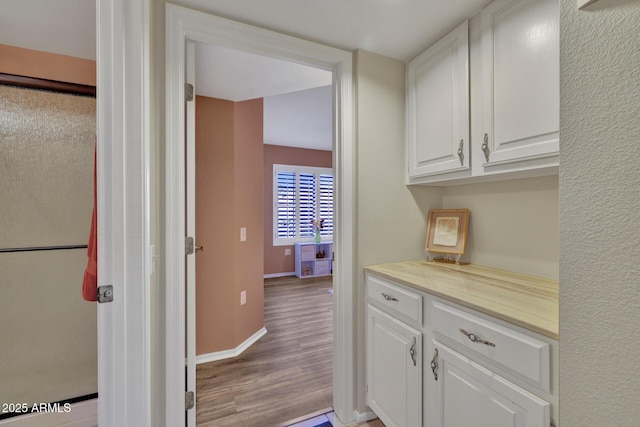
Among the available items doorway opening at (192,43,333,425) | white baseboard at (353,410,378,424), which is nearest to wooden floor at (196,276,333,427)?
doorway opening at (192,43,333,425)

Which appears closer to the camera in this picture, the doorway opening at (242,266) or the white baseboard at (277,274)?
the doorway opening at (242,266)

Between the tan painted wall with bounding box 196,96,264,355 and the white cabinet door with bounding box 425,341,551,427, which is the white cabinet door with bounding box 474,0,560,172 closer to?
the white cabinet door with bounding box 425,341,551,427

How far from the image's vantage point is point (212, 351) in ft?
7.25

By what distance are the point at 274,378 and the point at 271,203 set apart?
3382 mm

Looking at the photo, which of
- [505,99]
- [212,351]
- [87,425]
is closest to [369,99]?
[505,99]

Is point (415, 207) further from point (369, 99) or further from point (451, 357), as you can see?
point (451, 357)

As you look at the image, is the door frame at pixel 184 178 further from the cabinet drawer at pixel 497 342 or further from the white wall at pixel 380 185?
the cabinet drawer at pixel 497 342

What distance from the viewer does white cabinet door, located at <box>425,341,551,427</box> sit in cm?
81

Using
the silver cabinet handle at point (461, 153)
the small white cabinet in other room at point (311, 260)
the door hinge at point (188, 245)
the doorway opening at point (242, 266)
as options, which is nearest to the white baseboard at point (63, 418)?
the doorway opening at point (242, 266)

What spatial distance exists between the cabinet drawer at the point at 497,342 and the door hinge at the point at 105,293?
1.21 meters

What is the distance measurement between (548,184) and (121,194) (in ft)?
5.88

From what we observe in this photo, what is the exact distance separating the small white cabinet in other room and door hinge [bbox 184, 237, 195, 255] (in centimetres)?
358

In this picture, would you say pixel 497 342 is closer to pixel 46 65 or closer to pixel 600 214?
pixel 600 214

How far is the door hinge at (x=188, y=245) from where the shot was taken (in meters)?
1.31
